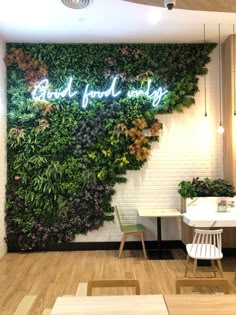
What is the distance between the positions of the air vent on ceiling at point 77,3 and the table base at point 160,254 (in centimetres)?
439

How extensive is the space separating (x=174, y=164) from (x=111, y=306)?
15.8ft

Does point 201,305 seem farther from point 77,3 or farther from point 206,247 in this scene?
point 77,3

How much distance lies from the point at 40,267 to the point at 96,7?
428 centimetres

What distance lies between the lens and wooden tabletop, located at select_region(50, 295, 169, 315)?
194 cm

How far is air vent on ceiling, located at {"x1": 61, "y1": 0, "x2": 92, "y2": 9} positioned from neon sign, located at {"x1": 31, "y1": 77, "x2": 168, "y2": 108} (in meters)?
1.77

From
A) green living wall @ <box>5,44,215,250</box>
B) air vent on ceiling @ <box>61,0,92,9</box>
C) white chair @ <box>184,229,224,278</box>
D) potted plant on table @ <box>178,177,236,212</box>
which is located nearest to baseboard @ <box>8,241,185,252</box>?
green living wall @ <box>5,44,215,250</box>

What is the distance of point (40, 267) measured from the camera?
5477mm

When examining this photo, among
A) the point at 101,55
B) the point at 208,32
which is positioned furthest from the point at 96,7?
the point at 208,32

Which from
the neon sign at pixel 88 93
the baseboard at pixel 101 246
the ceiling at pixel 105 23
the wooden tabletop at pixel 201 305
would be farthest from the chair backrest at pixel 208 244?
the ceiling at pixel 105 23

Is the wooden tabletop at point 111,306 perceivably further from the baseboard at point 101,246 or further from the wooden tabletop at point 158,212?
the baseboard at point 101,246

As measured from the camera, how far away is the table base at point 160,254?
A: 19.6 feet

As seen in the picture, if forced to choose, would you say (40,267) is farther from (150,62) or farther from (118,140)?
(150,62)

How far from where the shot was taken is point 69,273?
5.16 metres

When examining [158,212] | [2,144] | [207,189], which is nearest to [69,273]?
[158,212]
